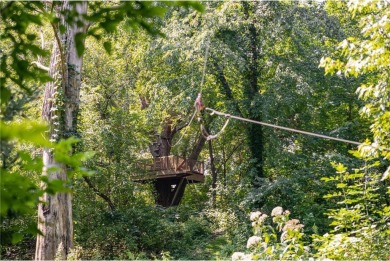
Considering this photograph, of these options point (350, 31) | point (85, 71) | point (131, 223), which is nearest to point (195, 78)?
point (85, 71)

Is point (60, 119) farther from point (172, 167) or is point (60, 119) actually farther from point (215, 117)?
point (172, 167)

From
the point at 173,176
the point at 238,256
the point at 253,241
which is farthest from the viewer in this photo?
the point at 173,176

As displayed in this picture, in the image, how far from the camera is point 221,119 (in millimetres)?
13852

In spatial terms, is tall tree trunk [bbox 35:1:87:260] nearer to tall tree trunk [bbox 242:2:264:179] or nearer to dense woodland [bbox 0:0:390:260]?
dense woodland [bbox 0:0:390:260]

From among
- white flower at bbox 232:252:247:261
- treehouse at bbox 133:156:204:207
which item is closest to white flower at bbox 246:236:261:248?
white flower at bbox 232:252:247:261

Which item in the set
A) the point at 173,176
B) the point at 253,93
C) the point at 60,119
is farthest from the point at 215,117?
the point at 60,119

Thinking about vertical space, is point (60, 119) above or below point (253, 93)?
below

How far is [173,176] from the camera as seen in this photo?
1783 centimetres

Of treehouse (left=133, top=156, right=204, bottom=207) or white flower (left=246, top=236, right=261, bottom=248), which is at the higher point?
treehouse (left=133, top=156, right=204, bottom=207)

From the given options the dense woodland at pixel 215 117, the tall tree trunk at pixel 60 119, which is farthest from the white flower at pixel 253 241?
the dense woodland at pixel 215 117

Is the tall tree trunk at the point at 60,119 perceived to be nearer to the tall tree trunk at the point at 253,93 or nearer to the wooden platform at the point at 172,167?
the tall tree trunk at the point at 253,93

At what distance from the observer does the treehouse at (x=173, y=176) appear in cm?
1762

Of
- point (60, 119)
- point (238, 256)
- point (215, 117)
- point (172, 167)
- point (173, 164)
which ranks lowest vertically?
point (238, 256)

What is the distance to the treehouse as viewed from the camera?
1762 centimetres
